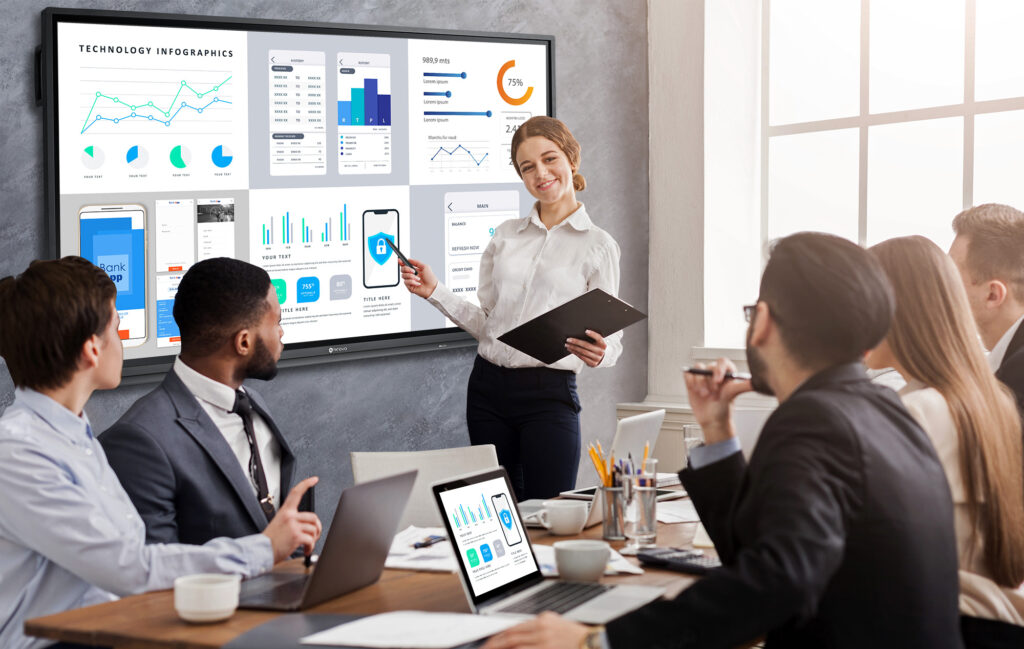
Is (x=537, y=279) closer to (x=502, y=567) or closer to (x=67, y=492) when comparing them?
(x=502, y=567)

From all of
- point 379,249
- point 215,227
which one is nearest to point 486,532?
point 215,227

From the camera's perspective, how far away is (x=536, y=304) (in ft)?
12.6

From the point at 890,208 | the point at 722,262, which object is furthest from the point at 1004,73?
the point at 722,262

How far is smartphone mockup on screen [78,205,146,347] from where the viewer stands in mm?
3473

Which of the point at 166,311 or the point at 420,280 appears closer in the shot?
the point at 166,311

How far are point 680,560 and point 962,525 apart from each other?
0.53 meters

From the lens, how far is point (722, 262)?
5160 mm

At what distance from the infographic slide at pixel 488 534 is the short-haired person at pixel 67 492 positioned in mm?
358

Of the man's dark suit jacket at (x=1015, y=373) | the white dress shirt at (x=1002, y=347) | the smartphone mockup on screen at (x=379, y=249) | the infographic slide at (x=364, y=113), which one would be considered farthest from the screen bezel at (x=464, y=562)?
the infographic slide at (x=364, y=113)

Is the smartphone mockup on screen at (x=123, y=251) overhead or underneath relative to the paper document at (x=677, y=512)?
overhead

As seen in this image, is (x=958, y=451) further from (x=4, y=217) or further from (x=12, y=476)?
(x=4, y=217)

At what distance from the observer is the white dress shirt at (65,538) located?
1917 mm

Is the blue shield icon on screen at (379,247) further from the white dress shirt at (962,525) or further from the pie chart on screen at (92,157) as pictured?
the white dress shirt at (962,525)

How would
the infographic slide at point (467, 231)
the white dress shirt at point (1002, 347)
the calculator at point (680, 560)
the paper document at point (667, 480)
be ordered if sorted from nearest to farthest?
the calculator at point (680, 560), the white dress shirt at point (1002, 347), the paper document at point (667, 480), the infographic slide at point (467, 231)
